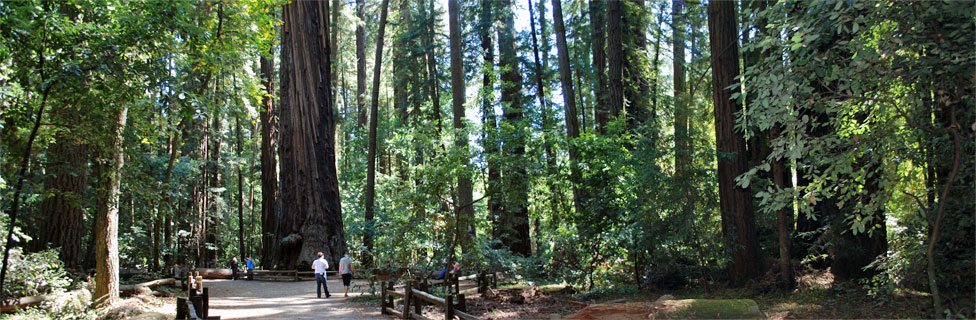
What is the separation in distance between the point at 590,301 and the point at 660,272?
6.18ft

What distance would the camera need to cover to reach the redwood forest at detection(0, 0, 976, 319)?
239 inches

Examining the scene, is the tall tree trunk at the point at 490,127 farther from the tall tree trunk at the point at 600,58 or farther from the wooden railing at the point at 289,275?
the wooden railing at the point at 289,275

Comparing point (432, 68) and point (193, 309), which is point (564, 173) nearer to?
point (193, 309)

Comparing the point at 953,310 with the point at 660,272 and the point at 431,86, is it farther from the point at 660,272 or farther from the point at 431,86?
the point at 431,86

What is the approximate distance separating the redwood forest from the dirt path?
6.3 inches

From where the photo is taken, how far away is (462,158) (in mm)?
13453

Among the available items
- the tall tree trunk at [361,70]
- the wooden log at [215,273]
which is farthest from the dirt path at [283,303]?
the tall tree trunk at [361,70]

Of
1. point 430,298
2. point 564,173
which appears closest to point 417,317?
point 430,298

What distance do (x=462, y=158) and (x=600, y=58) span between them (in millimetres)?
8789

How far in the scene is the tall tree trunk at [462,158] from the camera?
527 inches

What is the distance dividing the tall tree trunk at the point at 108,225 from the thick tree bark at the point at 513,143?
7711mm

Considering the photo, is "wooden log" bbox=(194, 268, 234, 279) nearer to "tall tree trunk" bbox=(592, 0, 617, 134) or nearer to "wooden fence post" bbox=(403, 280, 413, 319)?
"wooden fence post" bbox=(403, 280, 413, 319)

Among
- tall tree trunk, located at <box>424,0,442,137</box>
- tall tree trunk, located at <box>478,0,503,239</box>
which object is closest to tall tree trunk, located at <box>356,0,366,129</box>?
tall tree trunk, located at <box>424,0,442,137</box>

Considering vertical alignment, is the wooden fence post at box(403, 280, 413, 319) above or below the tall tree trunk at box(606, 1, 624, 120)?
below
